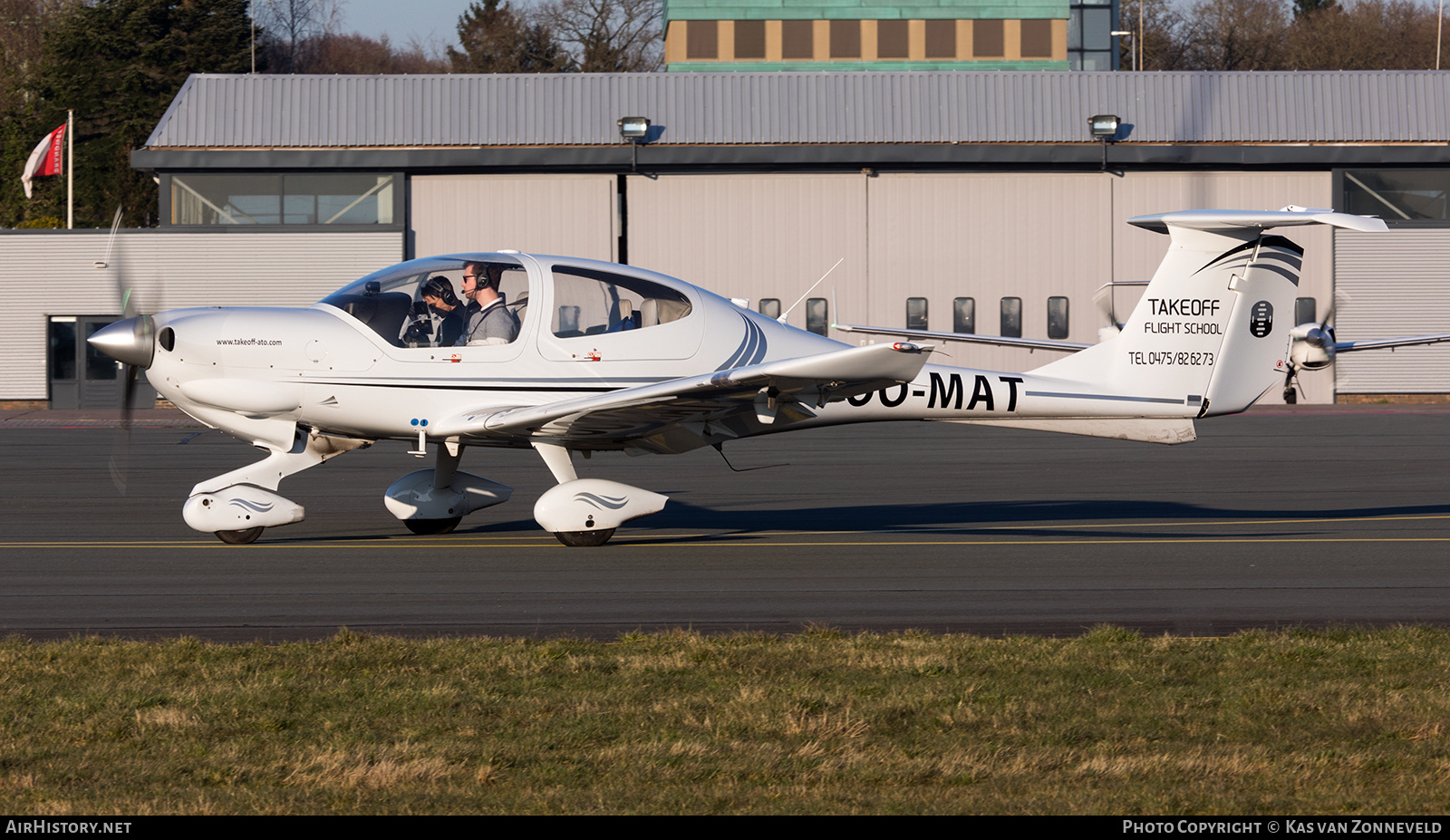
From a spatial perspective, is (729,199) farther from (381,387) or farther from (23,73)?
(23,73)

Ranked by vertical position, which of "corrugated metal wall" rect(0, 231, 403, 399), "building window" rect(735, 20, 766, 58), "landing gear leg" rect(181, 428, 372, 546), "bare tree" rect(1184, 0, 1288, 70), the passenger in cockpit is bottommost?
"landing gear leg" rect(181, 428, 372, 546)

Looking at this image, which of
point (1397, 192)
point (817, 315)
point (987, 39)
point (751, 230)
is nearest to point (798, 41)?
point (987, 39)

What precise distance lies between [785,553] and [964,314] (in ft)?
83.3

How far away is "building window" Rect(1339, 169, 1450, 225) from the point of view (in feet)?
120

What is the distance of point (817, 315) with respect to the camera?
36.3 metres

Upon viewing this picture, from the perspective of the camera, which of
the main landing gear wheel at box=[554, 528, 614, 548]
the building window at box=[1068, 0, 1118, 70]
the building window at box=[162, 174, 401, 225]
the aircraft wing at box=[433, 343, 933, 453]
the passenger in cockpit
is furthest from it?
the building window at box=[1068, 0, 1118, 70]

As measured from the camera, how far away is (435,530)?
12.4 metres

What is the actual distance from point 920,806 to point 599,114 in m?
32.5

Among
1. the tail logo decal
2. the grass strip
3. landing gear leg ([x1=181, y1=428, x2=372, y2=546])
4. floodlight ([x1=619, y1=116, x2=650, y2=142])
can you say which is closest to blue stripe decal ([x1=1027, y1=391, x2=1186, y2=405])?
the tail logo decal

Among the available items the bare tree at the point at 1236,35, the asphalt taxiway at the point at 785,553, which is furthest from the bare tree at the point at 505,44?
the asphalt taxiway at the point at 785,553

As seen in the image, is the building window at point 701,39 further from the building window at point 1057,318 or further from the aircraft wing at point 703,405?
the aircraft wing at point 703,405

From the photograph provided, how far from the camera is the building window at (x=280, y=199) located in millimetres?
35688

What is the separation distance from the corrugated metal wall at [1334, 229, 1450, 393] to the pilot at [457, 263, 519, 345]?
1203 inches

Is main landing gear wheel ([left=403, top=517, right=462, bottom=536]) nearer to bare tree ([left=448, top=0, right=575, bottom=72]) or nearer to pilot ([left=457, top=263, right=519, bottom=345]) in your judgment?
pilot ([left=457, top=263, right=519, bottom=345])
